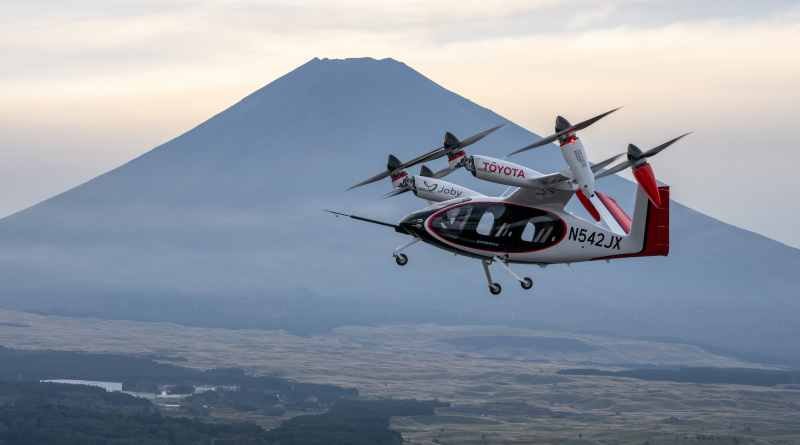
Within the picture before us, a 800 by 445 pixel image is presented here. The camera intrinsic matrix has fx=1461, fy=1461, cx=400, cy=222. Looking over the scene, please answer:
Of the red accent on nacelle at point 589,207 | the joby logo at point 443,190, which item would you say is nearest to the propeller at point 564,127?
the red accent on nacelle at point 589,207

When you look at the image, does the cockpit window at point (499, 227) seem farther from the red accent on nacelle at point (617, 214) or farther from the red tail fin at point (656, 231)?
the red accent on nacelle at point (617, 214)

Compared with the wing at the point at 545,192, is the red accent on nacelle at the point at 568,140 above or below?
above

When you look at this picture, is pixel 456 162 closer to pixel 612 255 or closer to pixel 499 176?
pixel 499 176

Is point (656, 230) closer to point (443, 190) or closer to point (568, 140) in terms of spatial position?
point (568, 140)

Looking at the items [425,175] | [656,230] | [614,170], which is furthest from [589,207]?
[425,175]

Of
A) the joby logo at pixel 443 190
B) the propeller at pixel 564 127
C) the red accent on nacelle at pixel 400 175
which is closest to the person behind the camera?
the propeller at pixel 564 127

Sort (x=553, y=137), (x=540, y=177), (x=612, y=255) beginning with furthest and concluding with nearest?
1. (x=612, y=255)
2. (x=540, y=177)
3. (x=553, y=137)

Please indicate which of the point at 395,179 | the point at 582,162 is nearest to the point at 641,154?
the point at 582,162
